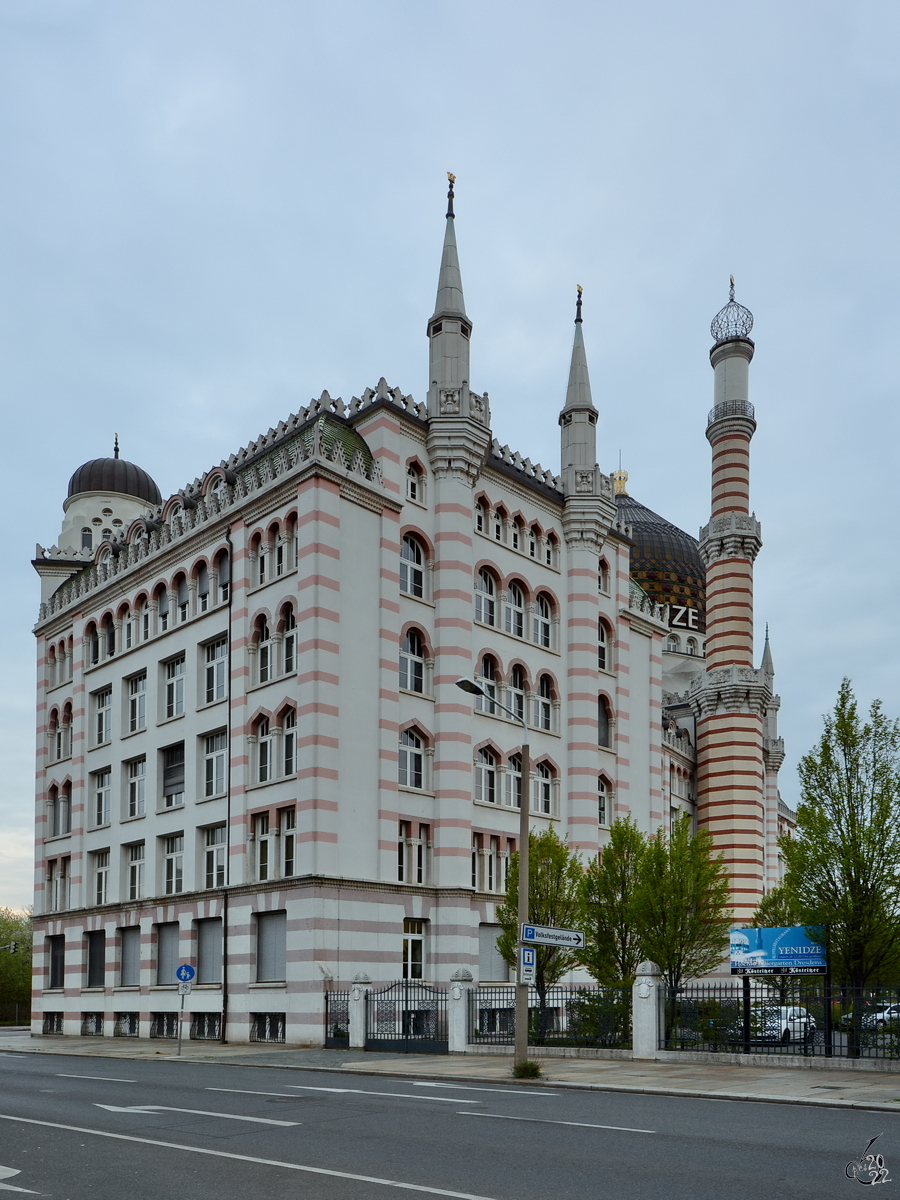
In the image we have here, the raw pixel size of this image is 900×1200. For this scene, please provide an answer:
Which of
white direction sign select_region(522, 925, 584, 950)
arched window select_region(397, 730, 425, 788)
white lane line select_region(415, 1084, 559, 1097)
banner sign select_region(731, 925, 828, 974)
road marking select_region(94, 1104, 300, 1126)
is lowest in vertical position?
white lane line select_region(415, 1084, 559, 1097)

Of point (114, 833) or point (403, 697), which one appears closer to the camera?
point (403, 697)

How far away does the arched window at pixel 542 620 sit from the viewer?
1954 inches

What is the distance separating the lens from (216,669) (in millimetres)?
45062

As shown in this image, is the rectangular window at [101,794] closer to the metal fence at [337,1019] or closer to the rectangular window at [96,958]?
the rectangular window at [96,958]

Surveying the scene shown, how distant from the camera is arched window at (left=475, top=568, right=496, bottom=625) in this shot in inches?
1832

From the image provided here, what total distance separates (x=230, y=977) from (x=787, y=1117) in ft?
87.8

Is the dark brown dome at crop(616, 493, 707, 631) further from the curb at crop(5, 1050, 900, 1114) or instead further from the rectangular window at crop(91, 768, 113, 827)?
the curb at crop(5, 1050, 900, 1114)

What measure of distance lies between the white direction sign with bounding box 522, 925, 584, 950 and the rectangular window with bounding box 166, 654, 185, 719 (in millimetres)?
23917

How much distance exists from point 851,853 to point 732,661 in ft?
140

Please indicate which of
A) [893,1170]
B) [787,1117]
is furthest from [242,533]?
[893,1170]

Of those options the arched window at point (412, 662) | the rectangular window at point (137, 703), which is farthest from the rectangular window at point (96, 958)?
the arched window at point (412, 662)

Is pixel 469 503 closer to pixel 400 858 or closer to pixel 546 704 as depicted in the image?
pixel 546 704

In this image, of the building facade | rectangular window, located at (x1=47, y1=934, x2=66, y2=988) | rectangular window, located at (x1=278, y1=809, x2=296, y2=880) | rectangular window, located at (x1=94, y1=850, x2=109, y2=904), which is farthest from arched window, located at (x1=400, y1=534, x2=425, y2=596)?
rectangular window, located at (x1=47, y1=934, x2=66, y2=988)

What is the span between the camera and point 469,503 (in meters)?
45.5
